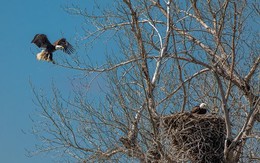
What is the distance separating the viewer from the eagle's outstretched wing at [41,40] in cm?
1238

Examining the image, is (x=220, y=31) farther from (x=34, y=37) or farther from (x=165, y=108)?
(x=34, y=37)

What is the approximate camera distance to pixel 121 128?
951 centimetres

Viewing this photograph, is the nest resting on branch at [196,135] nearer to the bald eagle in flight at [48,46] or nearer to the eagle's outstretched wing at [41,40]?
the bald eagle in flight at [48,46]

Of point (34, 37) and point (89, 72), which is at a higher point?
point (34, 37)

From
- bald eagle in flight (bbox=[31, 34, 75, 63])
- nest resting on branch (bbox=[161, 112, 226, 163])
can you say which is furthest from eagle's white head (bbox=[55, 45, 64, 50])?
nest resting on branch (bbox=[161, 112, 226, 163])

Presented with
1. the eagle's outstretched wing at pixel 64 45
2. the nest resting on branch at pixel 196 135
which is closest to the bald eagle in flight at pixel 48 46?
the eagle's outstretched wing at pixel 64 45

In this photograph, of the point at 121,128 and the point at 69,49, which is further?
the point at 69,49

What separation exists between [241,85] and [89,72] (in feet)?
9.23

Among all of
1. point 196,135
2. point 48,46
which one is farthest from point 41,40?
point 196,135

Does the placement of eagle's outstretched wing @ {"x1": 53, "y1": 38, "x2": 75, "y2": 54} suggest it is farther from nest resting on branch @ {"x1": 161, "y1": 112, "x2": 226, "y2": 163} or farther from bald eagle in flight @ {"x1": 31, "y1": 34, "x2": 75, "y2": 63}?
nest resting on branch @ {"x1": 161, "y1": 112, "x2": 226, "y2": 163}

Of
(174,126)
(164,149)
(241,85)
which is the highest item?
(241,85)

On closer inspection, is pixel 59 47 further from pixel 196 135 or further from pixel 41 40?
pixel 196 135

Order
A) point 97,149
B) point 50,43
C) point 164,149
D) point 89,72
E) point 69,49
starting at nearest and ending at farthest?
point 164,149 < point 97,149 < point 89,72 < point 69,49 < point 50,43

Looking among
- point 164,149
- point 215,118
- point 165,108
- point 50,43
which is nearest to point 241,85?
point 215,118
